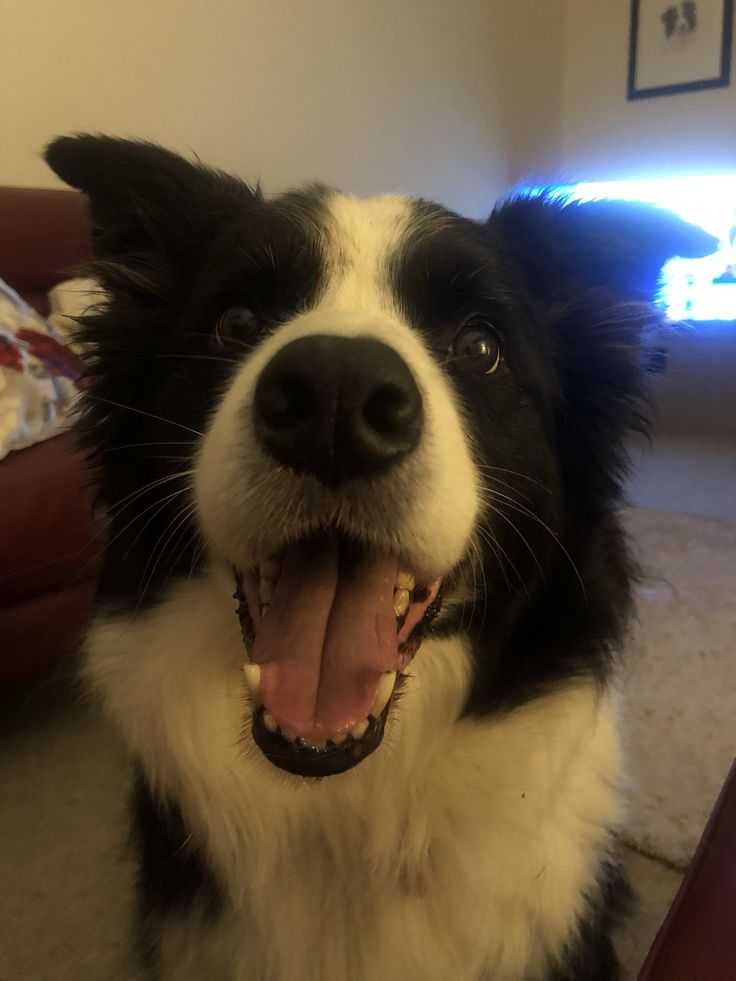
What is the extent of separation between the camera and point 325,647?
0.90 meters

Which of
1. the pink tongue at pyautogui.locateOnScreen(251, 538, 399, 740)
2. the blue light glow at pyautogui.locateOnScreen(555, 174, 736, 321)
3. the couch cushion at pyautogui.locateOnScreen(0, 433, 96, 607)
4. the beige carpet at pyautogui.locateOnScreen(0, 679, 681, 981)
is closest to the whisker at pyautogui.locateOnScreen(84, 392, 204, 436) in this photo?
the pink tongue at pyautogui.locateOnScreen(251, 538, 399, 740)

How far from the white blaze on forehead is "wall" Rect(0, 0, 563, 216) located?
6.91ft

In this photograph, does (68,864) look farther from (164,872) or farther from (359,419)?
(359,419)

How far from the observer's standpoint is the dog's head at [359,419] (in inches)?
33.2

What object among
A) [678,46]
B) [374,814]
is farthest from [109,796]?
[678,46]

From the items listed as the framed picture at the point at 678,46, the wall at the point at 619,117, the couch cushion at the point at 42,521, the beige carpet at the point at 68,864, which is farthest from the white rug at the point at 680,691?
the framed picture at the point at 678,46

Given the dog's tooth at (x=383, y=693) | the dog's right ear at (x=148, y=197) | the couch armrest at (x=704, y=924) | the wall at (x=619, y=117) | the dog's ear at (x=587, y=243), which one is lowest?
the couch armrest at (x=704, y=924)

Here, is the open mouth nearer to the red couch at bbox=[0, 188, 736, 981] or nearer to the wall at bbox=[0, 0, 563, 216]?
the red couch at bbox=[0, 188, 736, 981]

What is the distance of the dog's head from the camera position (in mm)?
844

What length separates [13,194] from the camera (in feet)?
8.25

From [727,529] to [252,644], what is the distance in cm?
285

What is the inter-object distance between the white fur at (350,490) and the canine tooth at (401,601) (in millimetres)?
42

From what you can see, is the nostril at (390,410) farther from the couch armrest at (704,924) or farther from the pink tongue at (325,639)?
the couch armrest at (704,924)

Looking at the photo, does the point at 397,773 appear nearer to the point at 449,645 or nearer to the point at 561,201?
the point at 449,645
